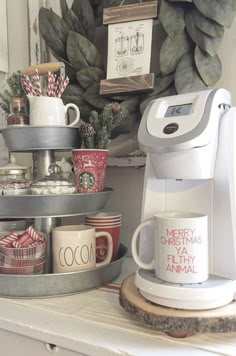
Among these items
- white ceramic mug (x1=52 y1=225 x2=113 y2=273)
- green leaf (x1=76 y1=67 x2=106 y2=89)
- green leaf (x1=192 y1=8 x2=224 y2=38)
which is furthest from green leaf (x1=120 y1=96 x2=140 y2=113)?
white ceramic mug (x1=52 y1=225 x2=113 y2=273)

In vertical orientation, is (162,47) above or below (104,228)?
Result: above

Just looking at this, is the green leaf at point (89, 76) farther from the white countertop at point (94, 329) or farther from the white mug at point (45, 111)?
the white countertop at point (94, 329)

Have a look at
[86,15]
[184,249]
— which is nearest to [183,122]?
[184,249]

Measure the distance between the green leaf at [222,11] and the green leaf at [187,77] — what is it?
0.31ft

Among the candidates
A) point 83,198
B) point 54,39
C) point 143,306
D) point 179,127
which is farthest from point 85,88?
point 143,306

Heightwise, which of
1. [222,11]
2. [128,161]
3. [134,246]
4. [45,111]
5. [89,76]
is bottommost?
[134,246]

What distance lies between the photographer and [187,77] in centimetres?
82

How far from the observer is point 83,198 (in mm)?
731

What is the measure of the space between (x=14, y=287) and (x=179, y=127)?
16.3 inches

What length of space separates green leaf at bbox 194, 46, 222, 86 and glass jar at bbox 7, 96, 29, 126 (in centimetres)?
39

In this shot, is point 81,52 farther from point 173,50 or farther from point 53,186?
point 53,186

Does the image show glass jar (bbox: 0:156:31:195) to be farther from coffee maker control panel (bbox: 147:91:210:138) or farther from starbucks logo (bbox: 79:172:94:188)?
coffee maker control panel (bbox: 147:91:210:138)

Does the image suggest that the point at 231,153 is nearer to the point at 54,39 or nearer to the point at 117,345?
the point at 117,345

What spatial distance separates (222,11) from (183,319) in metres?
0.62
